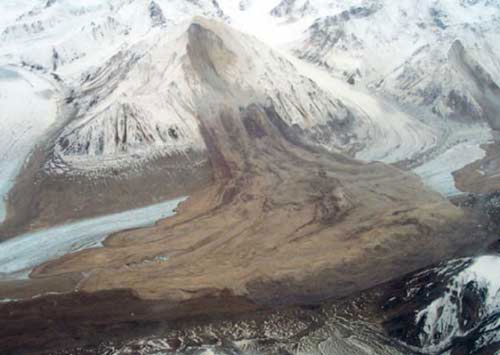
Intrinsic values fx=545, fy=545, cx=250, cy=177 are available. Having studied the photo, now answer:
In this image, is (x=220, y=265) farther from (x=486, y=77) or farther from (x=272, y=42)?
(x=272, y=42)

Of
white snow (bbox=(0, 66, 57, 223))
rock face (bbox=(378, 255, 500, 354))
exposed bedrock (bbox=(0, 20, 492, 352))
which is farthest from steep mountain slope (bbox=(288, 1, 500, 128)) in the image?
rock face (bbox=(378, 255, 500, 354))

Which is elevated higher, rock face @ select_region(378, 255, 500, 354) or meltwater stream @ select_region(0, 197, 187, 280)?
meltwater stream @ select_region(0, 197, 187, 280)

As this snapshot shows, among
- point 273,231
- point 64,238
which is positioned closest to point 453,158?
point 273,231

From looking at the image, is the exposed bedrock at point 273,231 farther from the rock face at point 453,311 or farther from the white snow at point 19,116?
the white snow at point 19,116

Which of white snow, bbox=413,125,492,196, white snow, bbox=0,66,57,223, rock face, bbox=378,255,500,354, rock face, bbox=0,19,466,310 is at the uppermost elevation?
white snow, bbox=0,66,57,223

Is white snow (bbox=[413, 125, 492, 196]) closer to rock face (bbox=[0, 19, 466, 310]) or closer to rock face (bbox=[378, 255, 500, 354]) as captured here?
rock face (bbox=[0, 19, 466, 310])

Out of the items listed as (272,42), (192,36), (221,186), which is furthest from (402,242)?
(272,42)
